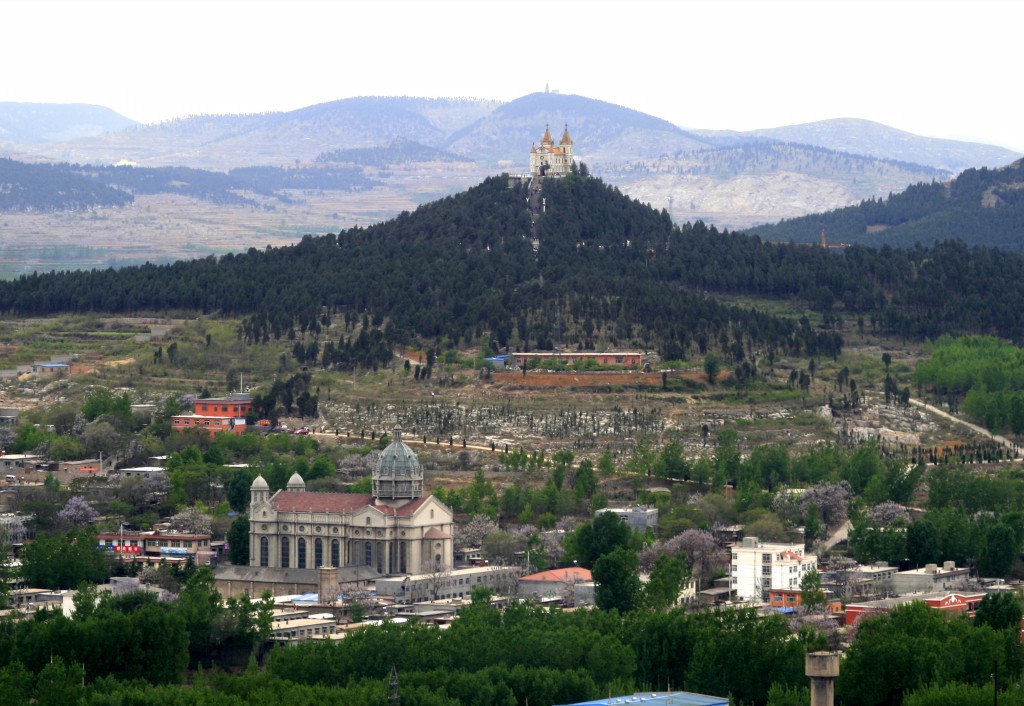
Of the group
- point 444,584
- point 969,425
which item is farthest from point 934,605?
point 969,425

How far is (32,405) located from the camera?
16338 centimetres

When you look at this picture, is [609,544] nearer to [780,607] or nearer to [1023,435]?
[780,607]

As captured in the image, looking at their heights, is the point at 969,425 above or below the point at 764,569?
above

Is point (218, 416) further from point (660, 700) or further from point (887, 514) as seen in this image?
point (660, 700)

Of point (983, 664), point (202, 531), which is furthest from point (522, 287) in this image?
point (983, 664)

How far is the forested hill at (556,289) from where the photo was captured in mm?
172000

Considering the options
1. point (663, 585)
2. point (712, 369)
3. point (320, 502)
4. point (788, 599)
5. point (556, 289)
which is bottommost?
point (788, 599)

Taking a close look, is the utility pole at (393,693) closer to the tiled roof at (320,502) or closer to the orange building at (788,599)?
the orange building at (788,599)

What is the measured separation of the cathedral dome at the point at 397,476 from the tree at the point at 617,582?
16.0 m

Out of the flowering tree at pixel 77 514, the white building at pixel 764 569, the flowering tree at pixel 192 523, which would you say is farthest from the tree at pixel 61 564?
the white building at pixel 764 569

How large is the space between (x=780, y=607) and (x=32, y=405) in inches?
2666

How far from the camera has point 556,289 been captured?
177375mm

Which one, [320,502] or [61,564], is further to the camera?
[320,502]

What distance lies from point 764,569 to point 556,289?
215 feet
